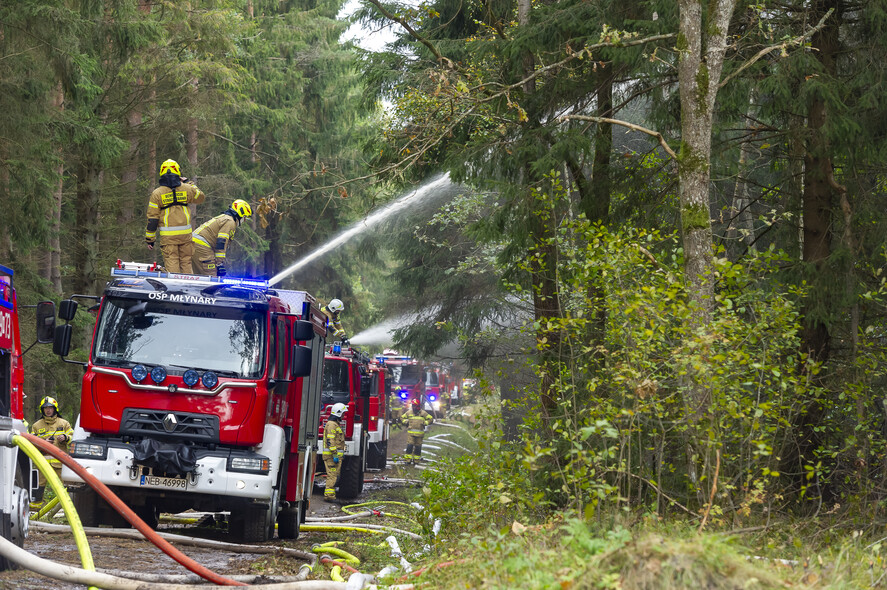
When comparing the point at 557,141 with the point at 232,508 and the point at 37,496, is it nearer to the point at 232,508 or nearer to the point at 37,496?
the point at 232,508

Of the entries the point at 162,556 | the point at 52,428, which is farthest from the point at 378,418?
the point at 162,556

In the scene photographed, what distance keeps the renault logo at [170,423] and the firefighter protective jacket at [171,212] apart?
2.30m

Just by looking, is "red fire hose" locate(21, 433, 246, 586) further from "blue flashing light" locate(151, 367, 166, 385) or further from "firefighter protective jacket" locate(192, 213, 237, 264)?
"firefighter protective jacket" locate(192, 213, 237, 264)

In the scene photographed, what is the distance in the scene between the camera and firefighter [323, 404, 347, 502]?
53.6 ft

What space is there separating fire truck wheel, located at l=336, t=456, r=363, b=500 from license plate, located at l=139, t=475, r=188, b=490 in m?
7.56

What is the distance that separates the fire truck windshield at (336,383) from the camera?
17438mm

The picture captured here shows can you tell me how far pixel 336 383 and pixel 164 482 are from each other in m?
8.44

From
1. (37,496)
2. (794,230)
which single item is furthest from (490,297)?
(37,496)

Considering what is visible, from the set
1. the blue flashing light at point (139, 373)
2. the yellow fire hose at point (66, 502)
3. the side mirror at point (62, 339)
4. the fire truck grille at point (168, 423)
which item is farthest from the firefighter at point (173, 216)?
the yellow fire hose at point (66, 502)

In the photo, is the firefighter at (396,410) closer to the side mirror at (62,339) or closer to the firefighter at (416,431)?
the firefighter at (416,431)

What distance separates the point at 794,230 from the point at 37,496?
952 cm

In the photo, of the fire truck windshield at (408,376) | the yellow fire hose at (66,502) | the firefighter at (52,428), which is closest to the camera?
the yellow fire hose at (66,502)

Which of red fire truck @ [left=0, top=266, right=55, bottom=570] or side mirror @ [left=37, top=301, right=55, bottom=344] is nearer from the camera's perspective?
red fire truck @ [left=0, top=266, right=55, bottom=570]

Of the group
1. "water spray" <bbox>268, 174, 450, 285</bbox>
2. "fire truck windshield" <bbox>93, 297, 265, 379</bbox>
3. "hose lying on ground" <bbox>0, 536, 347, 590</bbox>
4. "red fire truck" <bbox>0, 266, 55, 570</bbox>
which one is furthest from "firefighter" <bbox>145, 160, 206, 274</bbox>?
"hose lying on ground" <bbox>0, 536, 347, 590</bbox>
